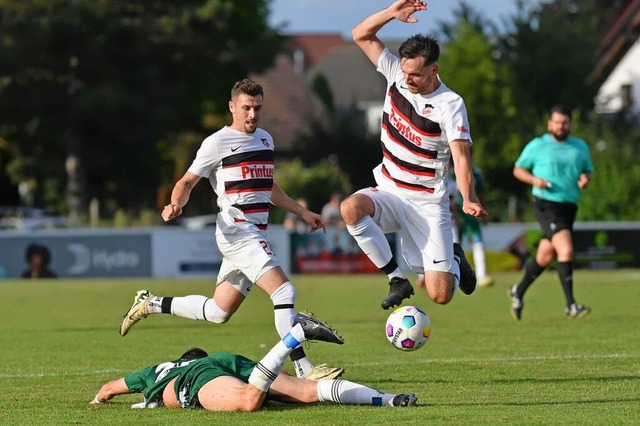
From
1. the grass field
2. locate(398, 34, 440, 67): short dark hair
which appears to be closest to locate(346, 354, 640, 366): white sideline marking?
the grass field

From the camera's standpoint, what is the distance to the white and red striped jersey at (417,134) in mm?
10195

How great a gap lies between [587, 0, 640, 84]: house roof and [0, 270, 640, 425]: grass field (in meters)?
29.3

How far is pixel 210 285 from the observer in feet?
86.4

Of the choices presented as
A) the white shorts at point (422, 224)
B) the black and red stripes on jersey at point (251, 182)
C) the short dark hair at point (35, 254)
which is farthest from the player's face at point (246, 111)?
the short dark hair at point (35, 254)

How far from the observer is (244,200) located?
10445 mm

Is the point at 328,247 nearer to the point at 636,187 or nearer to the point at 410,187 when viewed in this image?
the point at 636,187

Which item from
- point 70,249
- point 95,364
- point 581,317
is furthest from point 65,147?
point 95,364

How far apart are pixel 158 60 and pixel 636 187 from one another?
63.2 ft

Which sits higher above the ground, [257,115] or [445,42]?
[445,42]

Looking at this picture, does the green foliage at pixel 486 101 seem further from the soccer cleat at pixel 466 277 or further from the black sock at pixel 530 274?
the soccer cleat at pixel 466 277

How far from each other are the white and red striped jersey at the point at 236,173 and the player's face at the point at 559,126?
20.0ft

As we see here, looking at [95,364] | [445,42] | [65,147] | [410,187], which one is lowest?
[95,364]

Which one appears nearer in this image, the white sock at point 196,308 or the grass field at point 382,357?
the grass field at point 382,357

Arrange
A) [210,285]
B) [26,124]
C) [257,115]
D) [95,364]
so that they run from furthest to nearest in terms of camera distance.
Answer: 1. [26,124]
2. [210,285]
3. [95,364]
4. [257,115]
